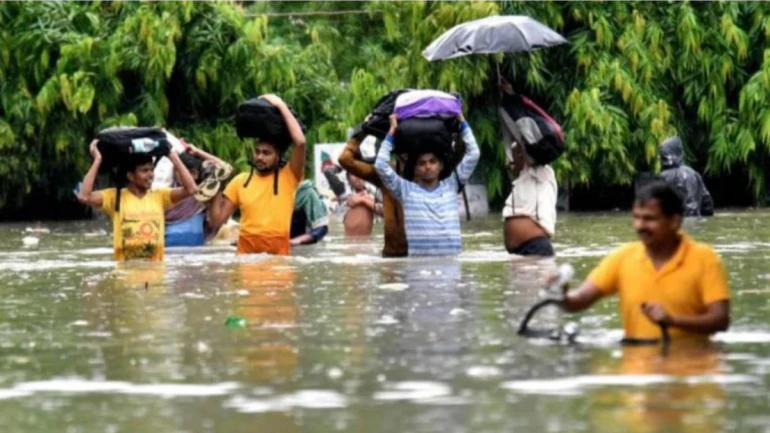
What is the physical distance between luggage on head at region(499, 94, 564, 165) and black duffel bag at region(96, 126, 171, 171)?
9.36 feet

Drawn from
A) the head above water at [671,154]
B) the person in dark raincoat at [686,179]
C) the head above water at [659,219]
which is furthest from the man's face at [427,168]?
the head above water at [671,154]

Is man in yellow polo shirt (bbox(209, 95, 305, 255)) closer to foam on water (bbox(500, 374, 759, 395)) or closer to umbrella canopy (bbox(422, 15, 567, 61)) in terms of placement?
umbrella canopy (bbox(422, 15, 567, 61))

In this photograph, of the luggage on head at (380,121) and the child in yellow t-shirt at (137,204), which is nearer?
the child in yellow t-shirt at (137,204)

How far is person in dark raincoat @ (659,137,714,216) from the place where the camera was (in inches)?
1174

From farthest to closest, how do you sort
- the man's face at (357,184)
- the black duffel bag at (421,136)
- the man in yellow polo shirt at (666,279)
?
the man's face at (357,184), the black duffel bag at (421,136), the man in yellow polo shirt at (666,279)

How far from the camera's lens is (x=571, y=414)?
29.2 ft

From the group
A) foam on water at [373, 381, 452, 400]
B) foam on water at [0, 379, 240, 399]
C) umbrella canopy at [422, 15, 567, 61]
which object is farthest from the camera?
umbrella canopy at [422, 15, 567, 61]

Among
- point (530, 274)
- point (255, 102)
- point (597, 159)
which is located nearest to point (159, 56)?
point (597, 159)

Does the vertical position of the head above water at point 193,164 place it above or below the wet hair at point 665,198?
below

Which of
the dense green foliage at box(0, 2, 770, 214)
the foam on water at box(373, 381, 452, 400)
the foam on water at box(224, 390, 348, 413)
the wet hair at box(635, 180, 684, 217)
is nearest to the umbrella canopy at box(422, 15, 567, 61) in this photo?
the wet hair at box(635, 180, 684, 217)

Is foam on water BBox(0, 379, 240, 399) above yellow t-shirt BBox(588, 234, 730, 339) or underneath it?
underneath

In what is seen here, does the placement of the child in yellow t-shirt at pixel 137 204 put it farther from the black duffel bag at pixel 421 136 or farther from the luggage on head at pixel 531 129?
the luggage on head at pixel 531 129

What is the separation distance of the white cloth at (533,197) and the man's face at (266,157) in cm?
193

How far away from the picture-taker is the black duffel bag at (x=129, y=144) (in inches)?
696
